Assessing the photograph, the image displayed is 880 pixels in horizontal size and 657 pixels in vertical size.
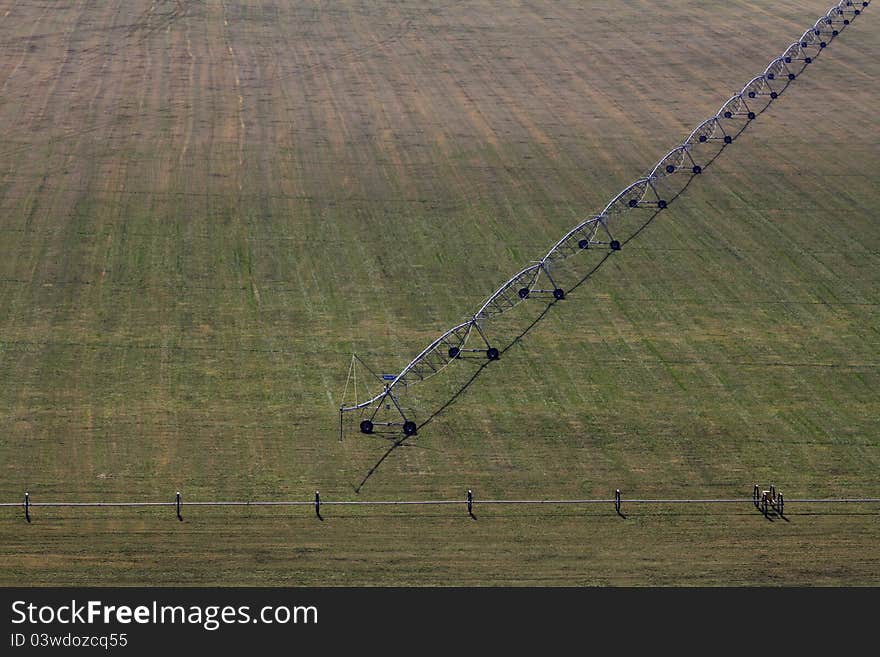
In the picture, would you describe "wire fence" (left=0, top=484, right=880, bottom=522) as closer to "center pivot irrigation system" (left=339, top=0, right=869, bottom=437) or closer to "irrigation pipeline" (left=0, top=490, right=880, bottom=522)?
"irrigation pipeline" (left=0, top=490, right=880, bottom=522)

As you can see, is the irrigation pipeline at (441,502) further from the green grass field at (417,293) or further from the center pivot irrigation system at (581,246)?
the center pivot irrigation system at (581,246)

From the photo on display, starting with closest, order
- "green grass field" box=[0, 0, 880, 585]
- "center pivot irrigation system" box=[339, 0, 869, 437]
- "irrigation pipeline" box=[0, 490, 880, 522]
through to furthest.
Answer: "green grass field" box=[0, 0, 880, 585]
"irrigation pipeline" box=[0, 490, 880, 522]
"center pivot irrigation system" box=[339, 0, 869, 437]

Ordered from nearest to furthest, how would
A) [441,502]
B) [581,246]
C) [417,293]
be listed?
1. [441,502]
2. [417,293]
3. [581,246]

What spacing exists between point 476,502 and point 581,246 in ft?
69.7

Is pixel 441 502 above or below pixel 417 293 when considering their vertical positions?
above

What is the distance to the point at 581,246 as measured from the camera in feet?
190

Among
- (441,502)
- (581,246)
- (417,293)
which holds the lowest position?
(581,246)

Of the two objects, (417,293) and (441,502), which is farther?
(417,293)

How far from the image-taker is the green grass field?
124 ft

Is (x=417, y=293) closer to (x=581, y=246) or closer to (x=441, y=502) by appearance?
(x=581, y=246)

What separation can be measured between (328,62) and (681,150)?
81.1ft

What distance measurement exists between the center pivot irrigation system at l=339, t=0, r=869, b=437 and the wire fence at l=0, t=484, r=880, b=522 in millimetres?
4532

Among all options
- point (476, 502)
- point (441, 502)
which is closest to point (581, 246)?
point (476, 502)

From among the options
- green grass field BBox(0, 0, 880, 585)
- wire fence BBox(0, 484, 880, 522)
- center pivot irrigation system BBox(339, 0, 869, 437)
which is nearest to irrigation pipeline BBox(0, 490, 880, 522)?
wire fence BBox(0, 484, 880, 522)
